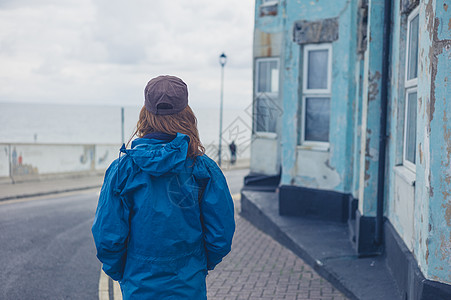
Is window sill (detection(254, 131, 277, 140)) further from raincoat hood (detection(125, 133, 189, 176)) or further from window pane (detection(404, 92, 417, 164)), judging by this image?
raincoat hood (detection(125, 133, 189, 176))

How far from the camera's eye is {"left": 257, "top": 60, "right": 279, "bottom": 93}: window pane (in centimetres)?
1198

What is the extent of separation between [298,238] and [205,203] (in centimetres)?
470

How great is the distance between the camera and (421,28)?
4062 mm

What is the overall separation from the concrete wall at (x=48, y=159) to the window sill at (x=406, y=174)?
12.5 meters

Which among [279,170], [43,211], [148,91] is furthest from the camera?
[279,170]

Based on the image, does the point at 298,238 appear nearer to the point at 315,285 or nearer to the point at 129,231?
the point at 315,285

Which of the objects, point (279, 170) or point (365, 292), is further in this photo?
point (279, 170)

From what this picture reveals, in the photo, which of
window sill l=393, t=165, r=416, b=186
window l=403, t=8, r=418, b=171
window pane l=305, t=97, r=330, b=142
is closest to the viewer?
window sill l=393, t=165, r=416, b=186

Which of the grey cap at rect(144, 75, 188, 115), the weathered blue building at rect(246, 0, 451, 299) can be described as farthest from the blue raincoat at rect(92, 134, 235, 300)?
the weathered blue building at rect(246, 0, 451, 299)

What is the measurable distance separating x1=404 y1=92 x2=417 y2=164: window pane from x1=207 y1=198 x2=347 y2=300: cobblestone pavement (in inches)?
66.9

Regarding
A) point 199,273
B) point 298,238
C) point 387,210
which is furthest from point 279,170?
point 199,273

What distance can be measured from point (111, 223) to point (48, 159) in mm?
14223

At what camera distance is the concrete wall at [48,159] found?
14.9 m

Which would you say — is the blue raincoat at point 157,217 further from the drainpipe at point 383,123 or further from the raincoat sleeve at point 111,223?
the drainpipe at point 383,123
